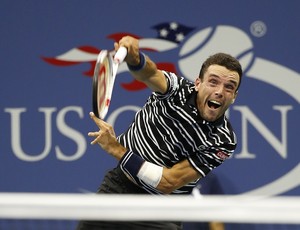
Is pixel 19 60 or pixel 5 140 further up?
pixel 19 60

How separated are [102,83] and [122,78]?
1815mm

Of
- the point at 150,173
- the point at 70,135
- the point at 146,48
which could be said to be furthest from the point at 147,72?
the point at 70,135

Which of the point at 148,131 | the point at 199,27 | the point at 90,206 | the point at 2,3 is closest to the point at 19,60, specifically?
the point at 2,3

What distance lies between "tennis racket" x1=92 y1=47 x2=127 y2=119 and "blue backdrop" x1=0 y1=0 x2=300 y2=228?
1659 millimetres

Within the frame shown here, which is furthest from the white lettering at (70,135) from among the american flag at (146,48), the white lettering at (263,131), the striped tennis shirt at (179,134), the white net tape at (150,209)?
the white net tape at (150,209)

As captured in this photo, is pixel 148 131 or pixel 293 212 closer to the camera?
pixel 293 212

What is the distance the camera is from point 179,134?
428 centimetres

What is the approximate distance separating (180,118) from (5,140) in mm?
1727

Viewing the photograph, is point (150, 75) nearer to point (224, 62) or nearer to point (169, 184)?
point (224, 62)

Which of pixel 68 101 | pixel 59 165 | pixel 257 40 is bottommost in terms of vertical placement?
pixel 59 165

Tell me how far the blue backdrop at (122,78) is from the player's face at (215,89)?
1.31 meters

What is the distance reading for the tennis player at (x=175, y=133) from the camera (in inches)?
165

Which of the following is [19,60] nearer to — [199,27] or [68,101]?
[68,101]

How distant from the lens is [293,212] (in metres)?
3.21
